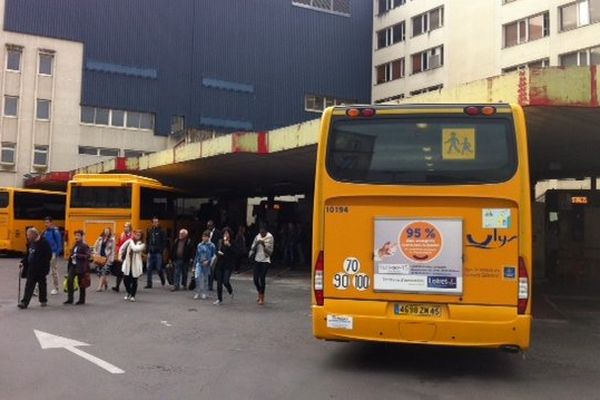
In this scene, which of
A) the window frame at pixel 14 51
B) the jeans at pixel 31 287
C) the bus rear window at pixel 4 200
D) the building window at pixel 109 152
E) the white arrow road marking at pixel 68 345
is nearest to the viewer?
the white arrow road marking at pixel 68 345

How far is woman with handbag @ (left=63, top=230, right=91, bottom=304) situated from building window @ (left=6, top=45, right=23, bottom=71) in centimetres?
3506

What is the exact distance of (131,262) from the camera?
14258 millimetres

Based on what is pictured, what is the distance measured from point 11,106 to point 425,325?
42867mm

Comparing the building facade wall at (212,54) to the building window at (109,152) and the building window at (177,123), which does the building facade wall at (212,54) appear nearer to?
the building window at (177,123)

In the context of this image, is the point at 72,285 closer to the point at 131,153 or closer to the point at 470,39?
the point at 131,153

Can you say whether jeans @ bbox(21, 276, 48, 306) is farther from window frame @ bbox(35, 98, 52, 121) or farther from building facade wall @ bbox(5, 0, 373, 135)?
building facade wall @ bbox(5, 0, 373, 135)

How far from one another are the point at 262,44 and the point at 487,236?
47.6 metres

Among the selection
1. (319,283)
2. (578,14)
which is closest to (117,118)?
(578,14)

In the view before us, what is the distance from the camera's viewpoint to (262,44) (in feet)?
174

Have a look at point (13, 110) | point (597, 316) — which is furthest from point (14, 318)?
point (13, 110)

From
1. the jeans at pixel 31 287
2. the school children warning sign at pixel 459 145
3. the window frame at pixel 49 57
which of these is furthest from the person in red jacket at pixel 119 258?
the window frame at pixel 49 57

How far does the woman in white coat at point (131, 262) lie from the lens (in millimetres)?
14242

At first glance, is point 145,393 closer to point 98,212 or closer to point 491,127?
point 491,127

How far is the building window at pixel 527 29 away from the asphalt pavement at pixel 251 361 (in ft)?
96.4
